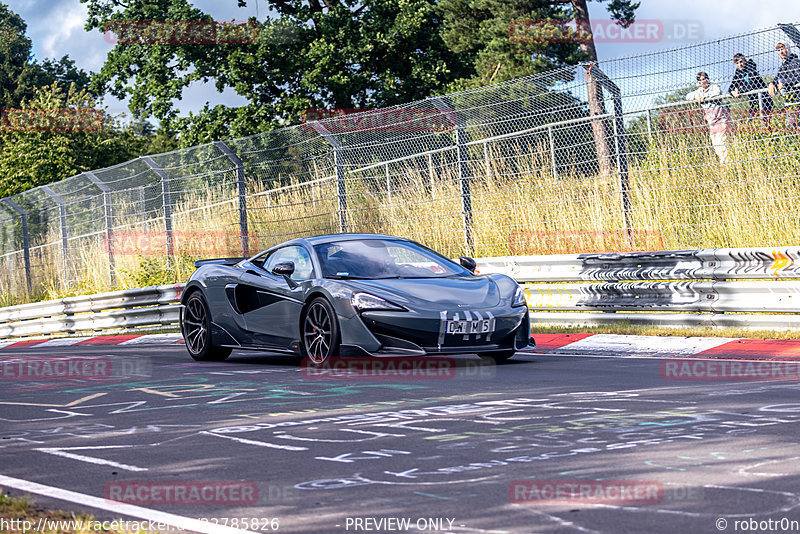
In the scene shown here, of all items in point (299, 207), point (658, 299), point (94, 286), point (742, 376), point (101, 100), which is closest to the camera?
point (742, 376)

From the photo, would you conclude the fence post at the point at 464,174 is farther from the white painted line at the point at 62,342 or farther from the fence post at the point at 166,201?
the fence post at the point at 166,201

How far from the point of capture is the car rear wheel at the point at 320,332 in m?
10.1

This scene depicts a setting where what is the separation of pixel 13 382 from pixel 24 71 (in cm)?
6768

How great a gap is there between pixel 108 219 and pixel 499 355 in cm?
1358

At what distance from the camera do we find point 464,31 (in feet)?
129

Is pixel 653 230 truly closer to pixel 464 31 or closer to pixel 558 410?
pixel 558 410

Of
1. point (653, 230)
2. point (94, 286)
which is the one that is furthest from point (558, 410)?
point (94, 286)

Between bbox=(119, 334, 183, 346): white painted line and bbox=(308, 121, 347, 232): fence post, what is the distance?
305cm

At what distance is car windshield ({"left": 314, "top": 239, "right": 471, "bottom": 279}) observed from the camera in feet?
35.3

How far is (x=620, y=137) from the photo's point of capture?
44.0ft

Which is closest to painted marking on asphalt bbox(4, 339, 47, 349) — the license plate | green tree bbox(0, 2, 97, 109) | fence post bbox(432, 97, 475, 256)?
fence post bbox(432, 97, 475, 256)

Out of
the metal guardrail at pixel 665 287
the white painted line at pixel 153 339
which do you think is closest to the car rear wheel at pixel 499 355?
the metal guardrail at pixel 665 287

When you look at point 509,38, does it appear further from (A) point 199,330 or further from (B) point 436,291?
(B) point 436,291

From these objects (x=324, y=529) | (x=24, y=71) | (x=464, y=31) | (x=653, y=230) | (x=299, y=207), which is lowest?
(x=324, y=529)
